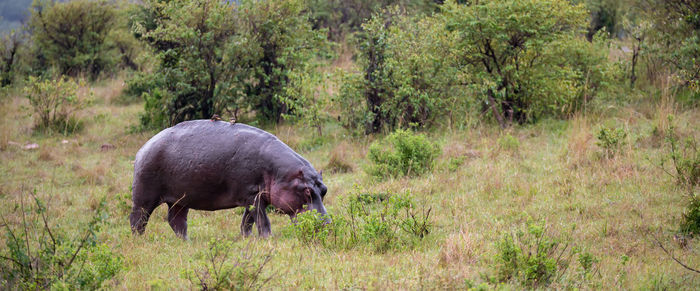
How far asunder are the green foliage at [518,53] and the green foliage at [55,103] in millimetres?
8170

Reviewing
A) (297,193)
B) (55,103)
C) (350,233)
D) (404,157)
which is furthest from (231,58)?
(350,233)

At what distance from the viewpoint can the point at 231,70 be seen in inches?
482

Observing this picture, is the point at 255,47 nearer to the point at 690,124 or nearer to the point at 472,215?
the point at 472,215

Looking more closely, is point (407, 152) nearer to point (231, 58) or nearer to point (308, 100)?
point (308, 100)

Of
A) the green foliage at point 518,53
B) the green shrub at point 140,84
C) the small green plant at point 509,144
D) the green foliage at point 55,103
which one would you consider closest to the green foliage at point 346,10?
the green shrub at point 140,84

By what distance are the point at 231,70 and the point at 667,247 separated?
30.5 ft

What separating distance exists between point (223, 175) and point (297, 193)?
763 mm

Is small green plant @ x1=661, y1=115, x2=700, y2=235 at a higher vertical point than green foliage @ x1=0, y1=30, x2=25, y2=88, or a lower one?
higher

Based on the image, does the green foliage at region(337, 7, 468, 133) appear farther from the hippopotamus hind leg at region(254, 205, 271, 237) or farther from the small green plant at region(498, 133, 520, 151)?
the hippopotamus hind leg at region(254, 205, 271, 237)

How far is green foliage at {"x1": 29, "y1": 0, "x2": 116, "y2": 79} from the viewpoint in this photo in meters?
19.9

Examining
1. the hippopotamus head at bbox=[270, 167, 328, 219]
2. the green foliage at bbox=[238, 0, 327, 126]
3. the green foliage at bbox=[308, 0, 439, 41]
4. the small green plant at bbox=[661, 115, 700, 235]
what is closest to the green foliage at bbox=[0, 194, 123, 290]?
the hippopotamus head at bbox=[270, 167, 328, 219]

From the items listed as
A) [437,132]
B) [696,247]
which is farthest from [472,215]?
[437,132]

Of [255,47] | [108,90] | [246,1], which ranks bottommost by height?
[108,90]

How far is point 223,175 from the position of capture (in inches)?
218
